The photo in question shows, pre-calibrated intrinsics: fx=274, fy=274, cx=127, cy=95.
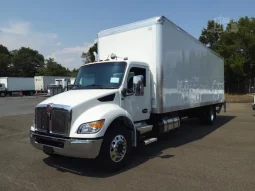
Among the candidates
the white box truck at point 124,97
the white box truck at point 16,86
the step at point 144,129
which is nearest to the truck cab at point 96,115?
the white box truck at point 124,97

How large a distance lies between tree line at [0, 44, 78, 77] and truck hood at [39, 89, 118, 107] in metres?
78.0

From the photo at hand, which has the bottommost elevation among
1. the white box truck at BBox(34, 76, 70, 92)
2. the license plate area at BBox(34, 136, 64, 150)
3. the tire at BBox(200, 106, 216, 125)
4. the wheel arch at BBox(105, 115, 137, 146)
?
the tire at BBox(200, 106, 216, 125)

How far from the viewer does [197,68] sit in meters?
10.8

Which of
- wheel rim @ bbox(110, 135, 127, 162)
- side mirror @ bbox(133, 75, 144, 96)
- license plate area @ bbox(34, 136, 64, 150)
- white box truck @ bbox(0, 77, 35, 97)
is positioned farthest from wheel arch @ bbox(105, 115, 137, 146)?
white box truck @ bbox(0, 77, 35, 97)

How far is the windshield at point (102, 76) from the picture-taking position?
21.8ft

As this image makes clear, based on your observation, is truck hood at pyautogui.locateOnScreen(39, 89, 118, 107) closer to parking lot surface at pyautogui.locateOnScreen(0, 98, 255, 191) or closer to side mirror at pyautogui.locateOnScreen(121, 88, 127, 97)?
side mirror at pyautogui.locateOnScreen(121, 88, 127, 97)

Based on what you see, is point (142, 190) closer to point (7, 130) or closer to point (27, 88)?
point (7, 130)

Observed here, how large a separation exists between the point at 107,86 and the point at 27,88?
5355 cm

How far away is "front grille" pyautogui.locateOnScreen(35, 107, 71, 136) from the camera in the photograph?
5547 mm

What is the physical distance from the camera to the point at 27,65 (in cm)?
9775

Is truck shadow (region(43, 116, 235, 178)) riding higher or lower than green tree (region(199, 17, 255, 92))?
lower

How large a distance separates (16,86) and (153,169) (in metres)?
52.7

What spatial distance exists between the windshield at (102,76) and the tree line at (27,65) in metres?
77.2

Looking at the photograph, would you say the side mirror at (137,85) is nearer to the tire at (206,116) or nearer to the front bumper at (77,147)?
the front bumper at (77,147)
